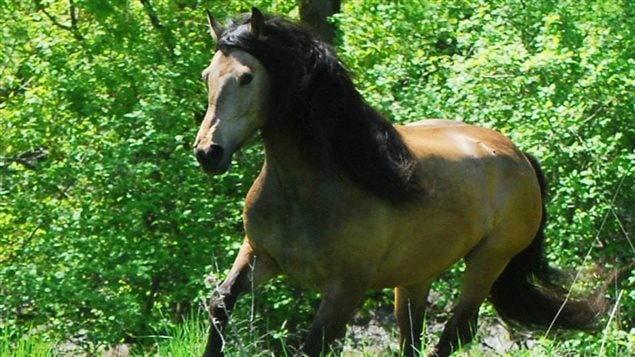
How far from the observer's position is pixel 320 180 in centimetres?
652

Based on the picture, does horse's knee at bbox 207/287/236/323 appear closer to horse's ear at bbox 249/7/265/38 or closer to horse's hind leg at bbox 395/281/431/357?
horse's ear at bbox 249/7/265/38

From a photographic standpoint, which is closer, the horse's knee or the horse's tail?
the horse's knee

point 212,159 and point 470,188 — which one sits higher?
point 212,159

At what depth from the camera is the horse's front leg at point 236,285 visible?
240 inches

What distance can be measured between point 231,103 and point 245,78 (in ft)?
0.53

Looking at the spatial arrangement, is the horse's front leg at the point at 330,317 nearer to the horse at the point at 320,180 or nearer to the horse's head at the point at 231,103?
the horse at the point at 320,180

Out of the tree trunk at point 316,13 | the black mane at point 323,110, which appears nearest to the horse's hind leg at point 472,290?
the black mane at point 323,110

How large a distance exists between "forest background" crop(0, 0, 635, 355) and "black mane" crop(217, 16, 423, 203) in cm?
294

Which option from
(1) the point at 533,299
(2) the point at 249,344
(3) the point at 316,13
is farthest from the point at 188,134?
(2) the point at 249,344

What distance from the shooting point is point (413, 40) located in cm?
1184

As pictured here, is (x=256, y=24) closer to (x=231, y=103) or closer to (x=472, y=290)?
(x=231, y=103)

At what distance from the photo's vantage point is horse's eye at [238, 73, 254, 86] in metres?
6.14

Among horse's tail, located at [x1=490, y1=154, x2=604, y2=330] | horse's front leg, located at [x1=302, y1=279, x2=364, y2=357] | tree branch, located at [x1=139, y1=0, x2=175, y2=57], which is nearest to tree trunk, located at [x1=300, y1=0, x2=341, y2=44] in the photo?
tree branch, located at [x1=139, y1=0, x2=175, y2=57]

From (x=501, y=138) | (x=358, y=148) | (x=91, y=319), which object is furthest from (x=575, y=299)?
(x=91, y=319)
